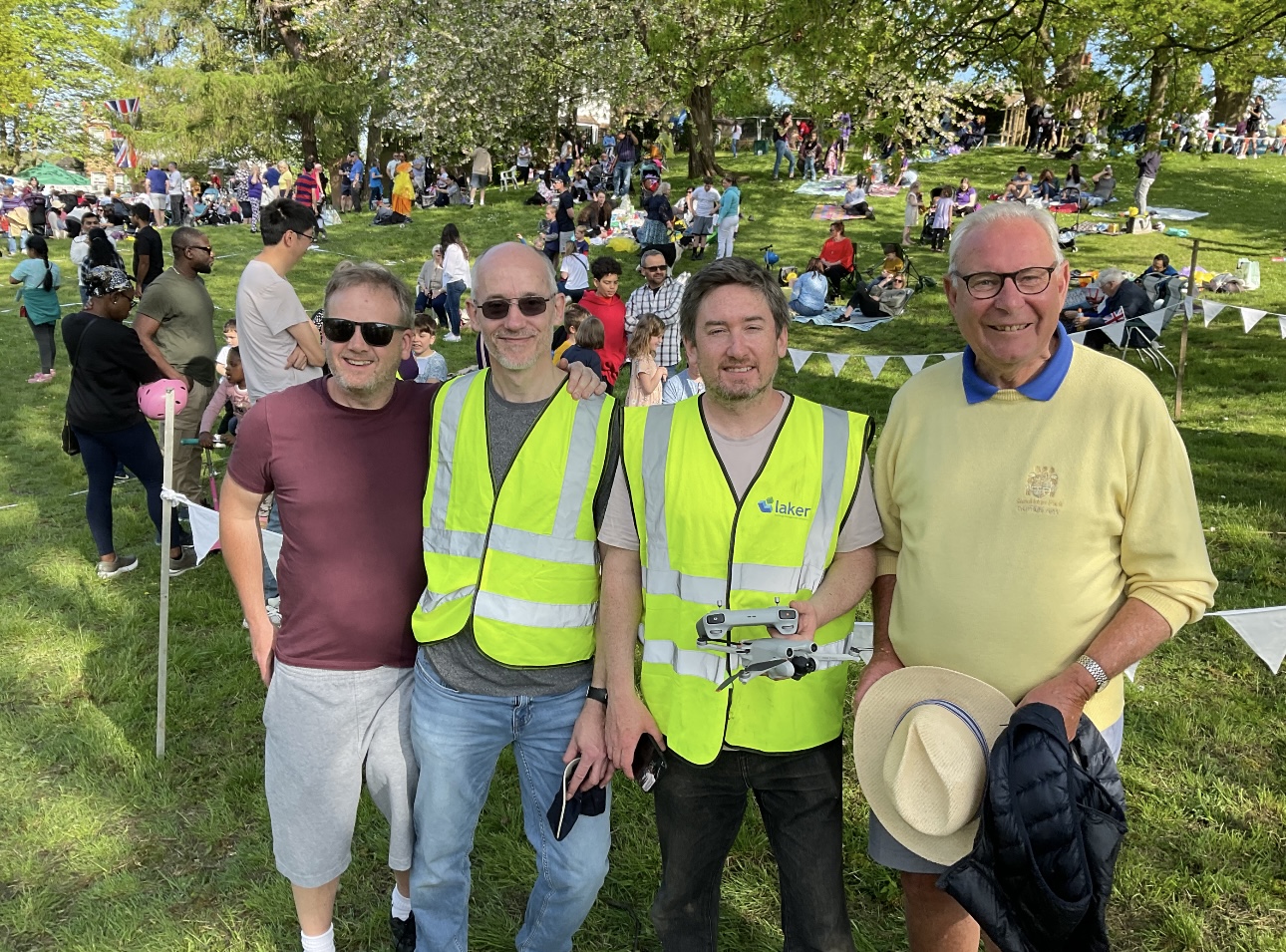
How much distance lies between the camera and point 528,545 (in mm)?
2426

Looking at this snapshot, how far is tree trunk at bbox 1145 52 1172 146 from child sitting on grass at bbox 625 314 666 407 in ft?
16.8

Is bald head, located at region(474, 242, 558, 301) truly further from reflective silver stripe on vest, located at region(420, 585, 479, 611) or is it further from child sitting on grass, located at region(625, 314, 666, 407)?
child sitting on grass, located at region(625, 314, 666, 407)

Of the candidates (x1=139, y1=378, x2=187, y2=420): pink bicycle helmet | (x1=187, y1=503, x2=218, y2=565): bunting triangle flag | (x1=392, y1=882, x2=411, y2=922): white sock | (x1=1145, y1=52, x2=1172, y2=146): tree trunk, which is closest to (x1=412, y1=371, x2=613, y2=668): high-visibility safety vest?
(x1=392, y1=882, x2=411, y2=922): white sock

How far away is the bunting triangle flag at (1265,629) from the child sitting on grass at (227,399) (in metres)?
5.66

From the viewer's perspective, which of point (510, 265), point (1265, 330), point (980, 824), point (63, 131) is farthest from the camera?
point (63, 131)

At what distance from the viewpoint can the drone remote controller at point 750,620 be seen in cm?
206

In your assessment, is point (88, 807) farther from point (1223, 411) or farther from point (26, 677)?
point (1223, 411)

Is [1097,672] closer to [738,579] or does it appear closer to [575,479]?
[738,579]

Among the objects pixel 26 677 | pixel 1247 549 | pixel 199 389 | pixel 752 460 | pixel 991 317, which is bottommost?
pixel 26 677

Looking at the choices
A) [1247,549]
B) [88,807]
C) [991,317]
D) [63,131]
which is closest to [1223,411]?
[1247,549]

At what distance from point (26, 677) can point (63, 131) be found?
4741 cm

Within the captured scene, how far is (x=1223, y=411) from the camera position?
9.19 meters

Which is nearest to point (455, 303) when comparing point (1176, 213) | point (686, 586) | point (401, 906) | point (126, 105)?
point (401, 906)

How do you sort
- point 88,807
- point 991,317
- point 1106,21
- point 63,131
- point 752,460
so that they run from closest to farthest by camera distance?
point 991,317, point 752,460, point 88,807, point 1106,21, point 63,131
